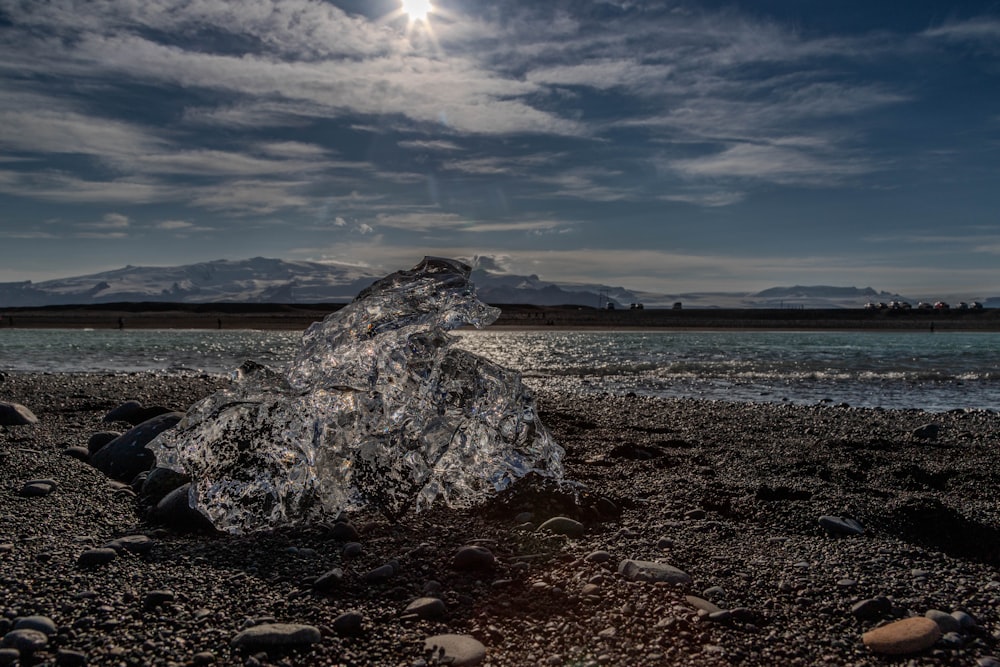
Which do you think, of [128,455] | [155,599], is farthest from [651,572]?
[128,455]

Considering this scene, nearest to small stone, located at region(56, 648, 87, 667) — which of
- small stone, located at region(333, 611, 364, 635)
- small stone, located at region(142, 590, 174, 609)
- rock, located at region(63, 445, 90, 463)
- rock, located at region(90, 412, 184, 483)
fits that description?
small stone, located at region(142, 590, 174, 609)

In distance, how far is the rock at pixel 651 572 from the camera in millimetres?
4559

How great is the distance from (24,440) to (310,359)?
14.3 ft

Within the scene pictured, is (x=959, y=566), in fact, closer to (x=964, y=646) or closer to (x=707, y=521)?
(x=964, y=646)

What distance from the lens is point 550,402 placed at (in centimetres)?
1588

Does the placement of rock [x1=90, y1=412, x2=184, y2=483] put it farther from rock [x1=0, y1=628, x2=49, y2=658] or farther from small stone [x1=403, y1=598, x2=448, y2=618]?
small stone [x1=403, y1=598, x2=448, y2=618]

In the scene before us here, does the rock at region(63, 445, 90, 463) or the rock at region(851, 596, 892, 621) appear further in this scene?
the rock at region(63, 445, 90, 463)

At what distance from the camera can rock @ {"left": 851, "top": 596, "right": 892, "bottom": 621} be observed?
4117 mm

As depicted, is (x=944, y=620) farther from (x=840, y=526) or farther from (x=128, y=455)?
(x=128, y=455)

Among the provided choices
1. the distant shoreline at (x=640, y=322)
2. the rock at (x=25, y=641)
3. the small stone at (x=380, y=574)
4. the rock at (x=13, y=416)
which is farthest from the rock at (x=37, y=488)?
the distant shoreline at (x=640, y=322)

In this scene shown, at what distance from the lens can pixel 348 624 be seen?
13.0 ft

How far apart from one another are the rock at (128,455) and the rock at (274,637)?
14.6ft

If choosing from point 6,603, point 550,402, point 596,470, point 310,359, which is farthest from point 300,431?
point 550,402

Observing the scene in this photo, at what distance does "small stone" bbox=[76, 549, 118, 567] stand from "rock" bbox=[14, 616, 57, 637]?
89 cm
